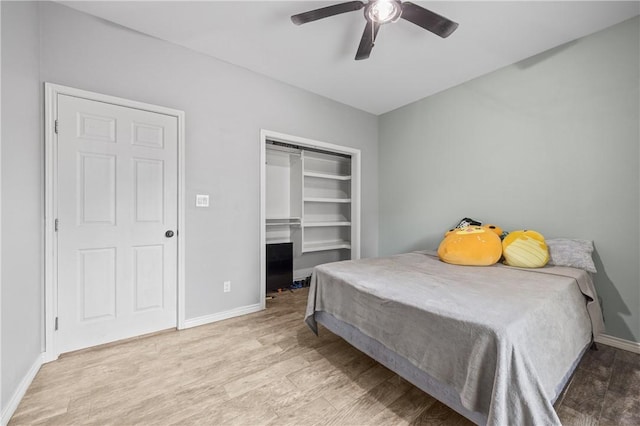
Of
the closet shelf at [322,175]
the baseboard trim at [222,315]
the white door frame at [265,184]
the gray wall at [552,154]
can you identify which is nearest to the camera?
the gray wall at [552,154]

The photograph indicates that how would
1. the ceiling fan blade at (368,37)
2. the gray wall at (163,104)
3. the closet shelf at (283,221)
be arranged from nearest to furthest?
1. the gray wall at (163,104)
2. the ceiling fan blade at (368,37)
3. the closet shelf at (283,221)

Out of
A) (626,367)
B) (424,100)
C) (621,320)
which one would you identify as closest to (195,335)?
(626,367)

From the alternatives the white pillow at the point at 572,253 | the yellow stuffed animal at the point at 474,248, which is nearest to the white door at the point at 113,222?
the yellow stuffed animal at the point at 474,248

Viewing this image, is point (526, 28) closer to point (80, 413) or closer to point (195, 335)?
point (195, 335)

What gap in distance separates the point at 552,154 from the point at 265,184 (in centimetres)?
312

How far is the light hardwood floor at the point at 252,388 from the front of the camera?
54.7 inches

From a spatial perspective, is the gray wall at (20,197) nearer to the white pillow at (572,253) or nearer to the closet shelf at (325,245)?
the closet shelf at (325,245)

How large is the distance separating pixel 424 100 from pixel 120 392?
4352 mm

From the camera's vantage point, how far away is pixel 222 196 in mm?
2709

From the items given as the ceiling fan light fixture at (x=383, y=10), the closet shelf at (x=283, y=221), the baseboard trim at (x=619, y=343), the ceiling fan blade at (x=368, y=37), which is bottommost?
the baseboard trim at (x=619, y=343)

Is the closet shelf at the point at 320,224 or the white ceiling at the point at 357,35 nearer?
the white ceiling at the point at 357,35

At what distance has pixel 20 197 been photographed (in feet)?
5.26

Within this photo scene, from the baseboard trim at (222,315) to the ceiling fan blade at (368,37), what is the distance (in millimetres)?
2786

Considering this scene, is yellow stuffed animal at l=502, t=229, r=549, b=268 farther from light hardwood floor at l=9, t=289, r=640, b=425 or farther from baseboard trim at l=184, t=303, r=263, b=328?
baseboard trim at l=184, t=303, r=263, b=328
